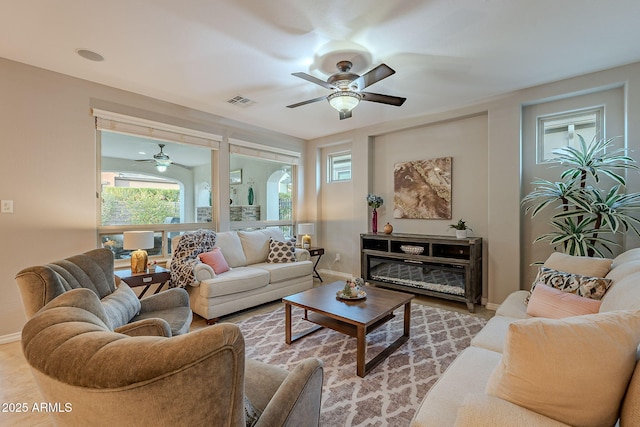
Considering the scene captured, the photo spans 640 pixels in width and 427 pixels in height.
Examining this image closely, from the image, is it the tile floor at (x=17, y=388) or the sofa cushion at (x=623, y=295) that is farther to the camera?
the tile floor at (x=17, y=388)

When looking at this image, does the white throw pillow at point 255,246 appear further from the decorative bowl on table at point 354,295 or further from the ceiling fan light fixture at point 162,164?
the decorative bowl on table at point 354,295

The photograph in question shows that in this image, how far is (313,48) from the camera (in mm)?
2490

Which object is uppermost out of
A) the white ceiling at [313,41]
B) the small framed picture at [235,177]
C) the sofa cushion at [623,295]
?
the white ceiling at [313,41]

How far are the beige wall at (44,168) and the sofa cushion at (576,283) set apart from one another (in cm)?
446

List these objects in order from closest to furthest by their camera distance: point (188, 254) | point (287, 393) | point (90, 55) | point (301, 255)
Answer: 1. point (287, 393)
2. point (90, 55)
3. point (188, 254)
4. point (301, 255)

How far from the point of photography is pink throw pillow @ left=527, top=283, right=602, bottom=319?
1.81 metres

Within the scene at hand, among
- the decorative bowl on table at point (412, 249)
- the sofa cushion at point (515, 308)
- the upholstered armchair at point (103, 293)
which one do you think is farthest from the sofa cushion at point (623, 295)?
the upholstered armchair at point (103, 293)

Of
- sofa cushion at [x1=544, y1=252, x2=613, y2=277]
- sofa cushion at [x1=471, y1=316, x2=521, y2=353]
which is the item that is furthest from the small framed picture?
sofa cushion at [x1=544, y1=252, x2=613, y2=277]

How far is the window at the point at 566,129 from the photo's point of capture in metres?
3.22

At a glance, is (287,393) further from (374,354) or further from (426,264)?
(426,264)

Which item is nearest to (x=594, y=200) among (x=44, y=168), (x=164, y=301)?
(x=164, y=301)

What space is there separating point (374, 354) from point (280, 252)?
2.16m

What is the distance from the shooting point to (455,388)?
130 cm

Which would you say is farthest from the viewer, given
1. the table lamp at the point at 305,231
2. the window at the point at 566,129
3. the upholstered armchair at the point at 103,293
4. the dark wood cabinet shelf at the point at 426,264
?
the table lamp at the point at 305,231
